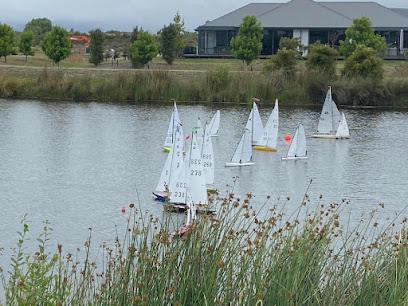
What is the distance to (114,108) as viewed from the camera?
170 ft

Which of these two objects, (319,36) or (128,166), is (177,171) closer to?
(128,166)

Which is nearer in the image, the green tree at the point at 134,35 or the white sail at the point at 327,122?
the white sail at the point at 327,122

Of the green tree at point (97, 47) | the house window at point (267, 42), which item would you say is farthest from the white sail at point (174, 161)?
the house window at point (267, 42)

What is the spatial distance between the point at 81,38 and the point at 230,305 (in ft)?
318

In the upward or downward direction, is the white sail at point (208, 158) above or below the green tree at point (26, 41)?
below

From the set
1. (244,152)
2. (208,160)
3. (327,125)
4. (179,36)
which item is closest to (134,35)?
(179,36)

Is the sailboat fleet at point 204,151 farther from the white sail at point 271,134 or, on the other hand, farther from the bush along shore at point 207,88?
the bush along shore at point 207,88

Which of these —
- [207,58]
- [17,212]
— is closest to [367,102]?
[207,58]

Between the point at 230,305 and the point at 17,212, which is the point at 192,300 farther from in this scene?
the point at 17,212

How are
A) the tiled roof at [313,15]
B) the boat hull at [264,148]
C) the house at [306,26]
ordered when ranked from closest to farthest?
1. the boat hull at [264,148]
2. the house at [306,26]
3. the tiled roof at [313,15]

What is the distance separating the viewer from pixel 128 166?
3125cm

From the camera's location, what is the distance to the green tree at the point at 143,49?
66125mm

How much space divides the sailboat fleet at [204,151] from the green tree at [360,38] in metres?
24.7

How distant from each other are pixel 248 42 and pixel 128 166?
37535 mm
